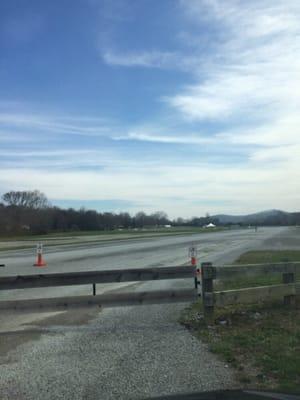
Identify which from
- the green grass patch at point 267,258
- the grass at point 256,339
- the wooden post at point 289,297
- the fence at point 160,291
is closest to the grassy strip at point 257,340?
the grass at point 256,339

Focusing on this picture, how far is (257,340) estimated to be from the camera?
769 cm

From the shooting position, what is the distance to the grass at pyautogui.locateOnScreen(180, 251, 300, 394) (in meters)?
5.89

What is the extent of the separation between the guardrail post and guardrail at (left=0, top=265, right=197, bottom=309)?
0.51 m

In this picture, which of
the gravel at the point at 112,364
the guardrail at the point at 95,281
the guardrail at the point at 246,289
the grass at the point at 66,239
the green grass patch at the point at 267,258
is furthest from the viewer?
the grass at the point at 66,239

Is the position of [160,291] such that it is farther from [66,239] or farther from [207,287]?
[66,239]

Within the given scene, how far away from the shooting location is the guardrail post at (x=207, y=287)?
906 centimetres

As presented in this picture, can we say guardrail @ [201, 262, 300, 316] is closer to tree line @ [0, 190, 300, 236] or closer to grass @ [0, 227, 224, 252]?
grass @ [0, 227, 224, 252]

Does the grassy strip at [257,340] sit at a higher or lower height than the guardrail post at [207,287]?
lower

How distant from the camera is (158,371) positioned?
6160mm

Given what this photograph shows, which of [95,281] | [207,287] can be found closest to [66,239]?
[95,281]

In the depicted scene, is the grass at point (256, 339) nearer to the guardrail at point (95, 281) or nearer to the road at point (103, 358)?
the road at point (103, 358)

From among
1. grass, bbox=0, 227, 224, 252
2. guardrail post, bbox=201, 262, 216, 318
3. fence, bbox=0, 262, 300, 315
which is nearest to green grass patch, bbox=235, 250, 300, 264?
fence, bbox=0, 262, 300, 315

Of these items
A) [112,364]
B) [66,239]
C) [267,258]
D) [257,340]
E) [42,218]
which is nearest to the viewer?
[112,364]

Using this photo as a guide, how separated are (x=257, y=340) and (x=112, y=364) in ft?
7.80
